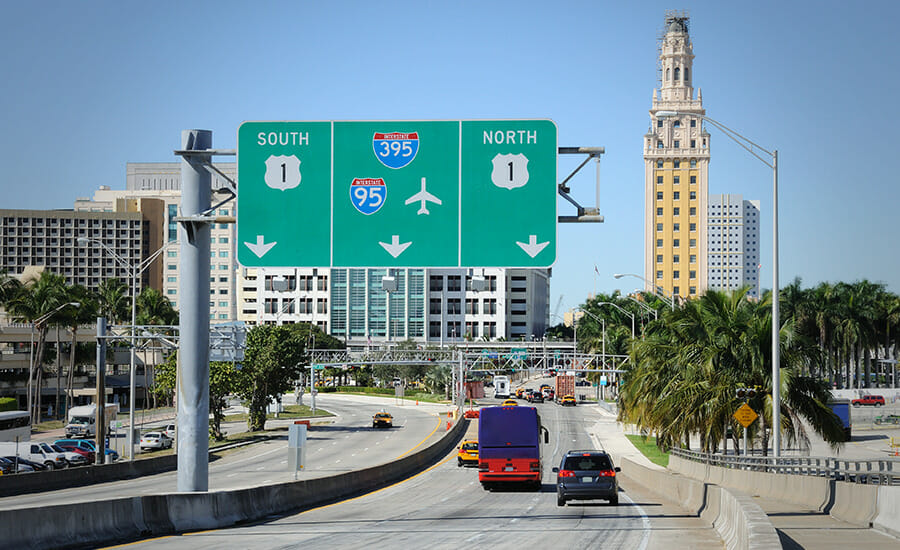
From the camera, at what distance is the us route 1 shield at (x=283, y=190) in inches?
860

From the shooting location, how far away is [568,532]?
25.0m

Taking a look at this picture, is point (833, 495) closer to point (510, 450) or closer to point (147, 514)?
point (147, 514)

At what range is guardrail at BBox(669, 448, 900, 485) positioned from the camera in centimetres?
2444

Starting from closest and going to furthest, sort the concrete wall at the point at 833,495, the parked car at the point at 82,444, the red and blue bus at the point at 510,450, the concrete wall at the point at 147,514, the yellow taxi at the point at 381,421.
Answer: the concrete wall at the point at 147,514
the concrete wall at the point at 833,495
the red and blue bus at the point at 510,450
the parked car at the point at 82,444
the yellow taxi at the point at 381,421

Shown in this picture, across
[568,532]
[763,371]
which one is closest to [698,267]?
[763,371]

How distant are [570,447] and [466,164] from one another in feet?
190

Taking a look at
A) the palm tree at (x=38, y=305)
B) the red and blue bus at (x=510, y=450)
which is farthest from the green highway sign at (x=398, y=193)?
the palm tree at (x=38, y=305)

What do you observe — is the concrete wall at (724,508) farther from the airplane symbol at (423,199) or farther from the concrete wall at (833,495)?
the airplane symbol at (423,199)

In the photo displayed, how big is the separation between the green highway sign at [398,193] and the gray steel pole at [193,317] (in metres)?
1.08

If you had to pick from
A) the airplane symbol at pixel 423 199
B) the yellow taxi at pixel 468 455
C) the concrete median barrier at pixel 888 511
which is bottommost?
the yellow taxi at pixel 468 455

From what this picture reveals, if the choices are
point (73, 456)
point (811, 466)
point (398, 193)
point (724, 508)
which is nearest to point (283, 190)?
point (398, 193)

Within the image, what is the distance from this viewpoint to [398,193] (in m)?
21.7

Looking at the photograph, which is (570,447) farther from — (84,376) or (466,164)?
(84,376)

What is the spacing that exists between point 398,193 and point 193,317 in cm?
537
